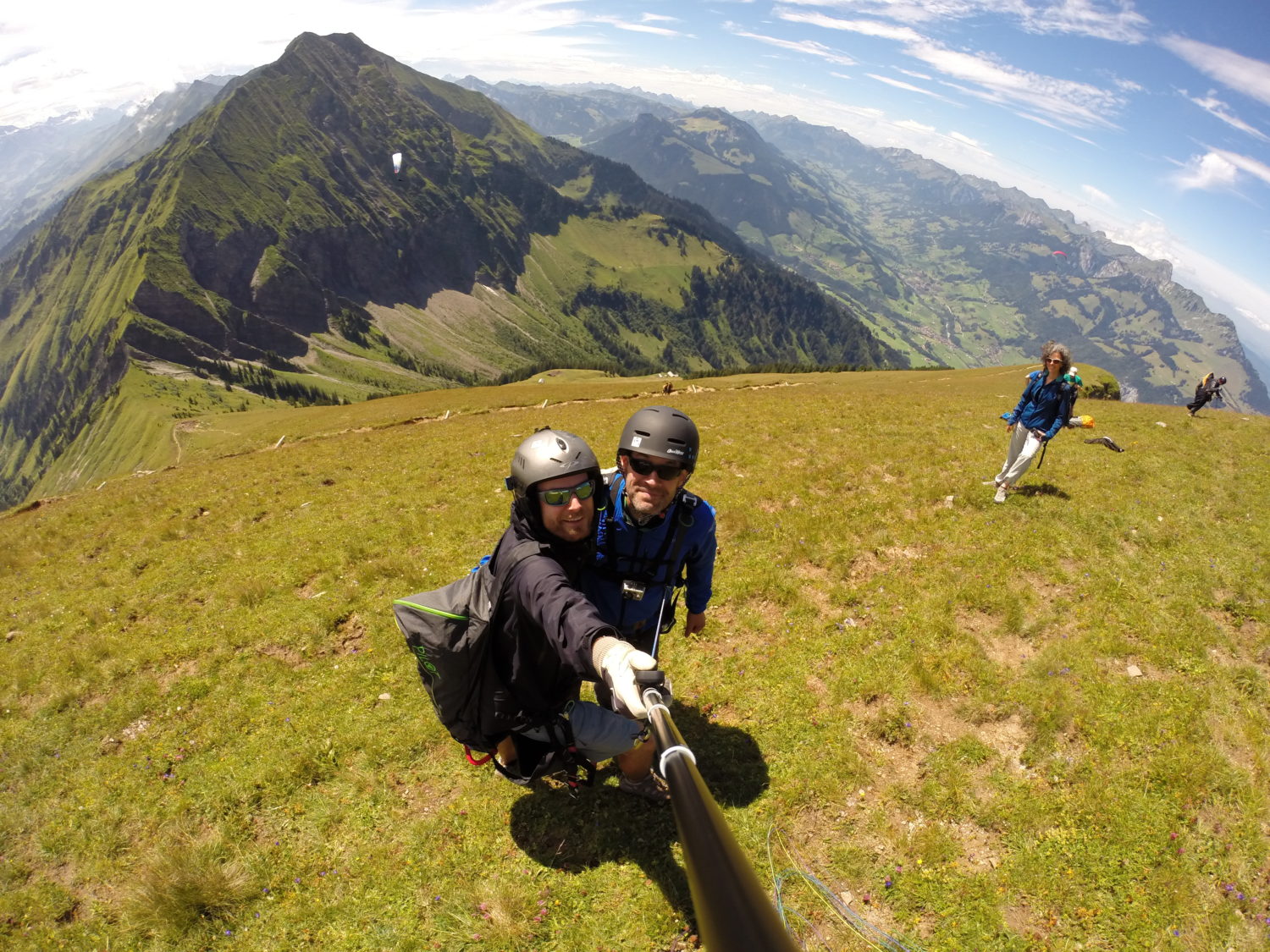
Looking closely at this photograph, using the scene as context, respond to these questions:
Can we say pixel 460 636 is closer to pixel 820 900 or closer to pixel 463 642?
pixel 463 642

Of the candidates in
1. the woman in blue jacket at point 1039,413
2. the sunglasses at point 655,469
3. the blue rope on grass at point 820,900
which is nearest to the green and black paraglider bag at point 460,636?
the sunglasses at point 655,469

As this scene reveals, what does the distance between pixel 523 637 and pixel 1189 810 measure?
934 cm

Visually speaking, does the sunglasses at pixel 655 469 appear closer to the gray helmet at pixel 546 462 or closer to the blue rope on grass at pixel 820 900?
the gray helmet at pixel 546 462

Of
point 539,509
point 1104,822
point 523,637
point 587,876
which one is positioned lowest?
point 587,876

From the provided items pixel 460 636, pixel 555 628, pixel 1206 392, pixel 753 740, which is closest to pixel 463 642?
pixel 460 636

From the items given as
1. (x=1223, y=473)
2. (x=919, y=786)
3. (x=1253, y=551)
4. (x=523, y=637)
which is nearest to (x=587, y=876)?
(x=523, y=637)

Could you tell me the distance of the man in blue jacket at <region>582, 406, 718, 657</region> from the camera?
6.36 m

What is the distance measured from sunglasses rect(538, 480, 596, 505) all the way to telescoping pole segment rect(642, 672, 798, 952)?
109 inches

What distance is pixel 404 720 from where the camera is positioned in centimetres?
1012

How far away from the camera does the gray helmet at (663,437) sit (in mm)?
6281

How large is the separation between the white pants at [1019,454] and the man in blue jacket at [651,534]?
41.9ft

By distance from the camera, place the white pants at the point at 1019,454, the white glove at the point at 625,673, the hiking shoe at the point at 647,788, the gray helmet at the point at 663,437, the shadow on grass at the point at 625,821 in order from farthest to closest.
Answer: the white pants at the point at 1019,454
the hiking shoe at the point at 647,788
the shadow on grass at the point at 625,821
the gray helmet at the point at 663,437
the white glove at the point at 625,673

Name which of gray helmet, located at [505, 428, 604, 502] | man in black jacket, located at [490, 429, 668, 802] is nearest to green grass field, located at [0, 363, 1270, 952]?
man in black jacket, located at [490, 429, 668, 802]

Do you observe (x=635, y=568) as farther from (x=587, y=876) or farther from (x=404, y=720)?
(x=404, y=720)
